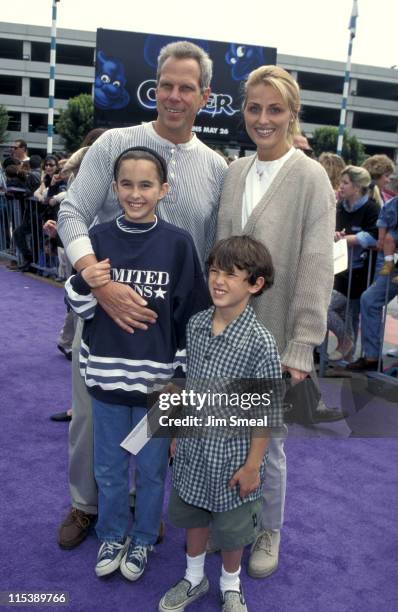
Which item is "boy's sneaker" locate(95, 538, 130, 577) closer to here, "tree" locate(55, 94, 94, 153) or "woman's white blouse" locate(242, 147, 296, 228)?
"woman's white blouse" locate(242, 147, 296, 228)

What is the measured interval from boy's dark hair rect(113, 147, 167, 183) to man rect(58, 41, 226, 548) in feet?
0.59

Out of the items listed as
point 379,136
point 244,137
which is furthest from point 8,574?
point 379,136

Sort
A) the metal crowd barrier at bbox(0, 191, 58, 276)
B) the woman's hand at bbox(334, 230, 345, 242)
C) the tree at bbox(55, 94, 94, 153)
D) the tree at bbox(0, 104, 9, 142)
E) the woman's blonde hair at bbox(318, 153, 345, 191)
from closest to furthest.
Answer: the woman's hand at bbox(334, 230, 345, 242) → the woman's blonde hair at bbox(318, 153, 345, 191) → the metal crowd barrier at bbox(0, 191, 58, 276) → the tree at bbox(55, 94, 94, 153) → the tree at bbox(0, 104, 9, 142)

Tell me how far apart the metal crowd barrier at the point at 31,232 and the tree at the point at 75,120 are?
105ft

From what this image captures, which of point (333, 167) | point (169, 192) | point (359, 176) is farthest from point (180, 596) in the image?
point (333, 167)

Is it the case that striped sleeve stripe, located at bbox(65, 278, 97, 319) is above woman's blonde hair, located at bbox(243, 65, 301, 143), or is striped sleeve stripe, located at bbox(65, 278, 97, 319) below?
below

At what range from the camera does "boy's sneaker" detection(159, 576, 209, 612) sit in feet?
7.12

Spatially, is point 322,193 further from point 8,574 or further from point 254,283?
point 8,574

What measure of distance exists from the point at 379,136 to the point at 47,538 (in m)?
52.2

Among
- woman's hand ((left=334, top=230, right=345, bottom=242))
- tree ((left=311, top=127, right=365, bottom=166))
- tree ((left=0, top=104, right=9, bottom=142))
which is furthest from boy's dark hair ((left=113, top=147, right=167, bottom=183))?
tree ((left=311, top=127, right=365, bottom=166))

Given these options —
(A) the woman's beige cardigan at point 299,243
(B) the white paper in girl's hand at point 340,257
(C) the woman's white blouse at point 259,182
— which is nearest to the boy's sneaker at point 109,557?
(A) the woman's beige cardigan at point 299,243

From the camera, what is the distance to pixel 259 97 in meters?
2.22

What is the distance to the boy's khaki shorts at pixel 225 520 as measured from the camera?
82.5 inches

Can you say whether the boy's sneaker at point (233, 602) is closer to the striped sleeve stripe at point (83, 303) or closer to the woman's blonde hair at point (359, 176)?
the striped sleeve stripe at point (83, 303)
